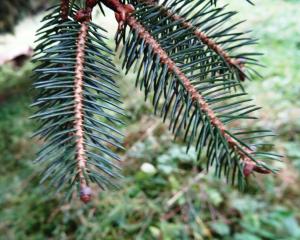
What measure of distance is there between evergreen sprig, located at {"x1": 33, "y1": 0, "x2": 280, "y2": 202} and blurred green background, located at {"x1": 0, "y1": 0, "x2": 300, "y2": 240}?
671mm

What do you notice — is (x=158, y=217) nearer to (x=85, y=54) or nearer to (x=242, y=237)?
(x=242, y=237)

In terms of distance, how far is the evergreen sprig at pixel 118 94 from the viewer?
0.98 feet

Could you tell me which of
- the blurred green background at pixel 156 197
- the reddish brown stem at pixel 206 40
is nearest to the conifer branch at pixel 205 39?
the reddish brown stem at pixel 206 40

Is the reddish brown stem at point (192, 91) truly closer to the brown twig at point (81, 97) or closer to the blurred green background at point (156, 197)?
the brown twig at point (81, 97)

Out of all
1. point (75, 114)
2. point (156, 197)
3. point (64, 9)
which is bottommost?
point (156, 197)

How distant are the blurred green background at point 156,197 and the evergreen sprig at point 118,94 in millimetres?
671

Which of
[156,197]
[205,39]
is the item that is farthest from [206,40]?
[156,197]

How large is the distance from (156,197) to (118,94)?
40.0 inches

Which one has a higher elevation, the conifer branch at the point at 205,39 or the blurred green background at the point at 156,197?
the conifer branch at the point at 205,39

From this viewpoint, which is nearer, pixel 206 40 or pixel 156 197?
pixel 206 40

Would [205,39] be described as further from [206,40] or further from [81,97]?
[81,97]

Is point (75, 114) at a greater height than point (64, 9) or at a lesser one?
lesser

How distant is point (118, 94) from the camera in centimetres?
35

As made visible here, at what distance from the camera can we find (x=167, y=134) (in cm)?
155
